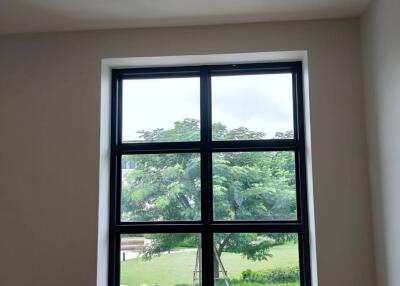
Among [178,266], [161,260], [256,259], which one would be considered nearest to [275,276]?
[256,259]

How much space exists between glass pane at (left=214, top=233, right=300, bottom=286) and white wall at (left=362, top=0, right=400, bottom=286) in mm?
596

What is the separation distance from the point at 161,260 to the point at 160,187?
53cm

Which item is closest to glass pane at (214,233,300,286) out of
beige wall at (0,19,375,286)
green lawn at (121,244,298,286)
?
green lawn at (121,244,298,286)

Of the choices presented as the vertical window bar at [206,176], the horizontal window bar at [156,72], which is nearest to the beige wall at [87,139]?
the horizontal window bar at [156,72]

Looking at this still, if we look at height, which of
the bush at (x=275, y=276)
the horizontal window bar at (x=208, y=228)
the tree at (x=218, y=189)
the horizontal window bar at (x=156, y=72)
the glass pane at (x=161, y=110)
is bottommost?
the bush at (x=275, y=276)

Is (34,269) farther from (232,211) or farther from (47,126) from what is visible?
(232,211)

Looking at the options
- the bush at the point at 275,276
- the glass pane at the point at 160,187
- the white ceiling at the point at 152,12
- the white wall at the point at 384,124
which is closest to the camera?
the white wall at the point at 384,124

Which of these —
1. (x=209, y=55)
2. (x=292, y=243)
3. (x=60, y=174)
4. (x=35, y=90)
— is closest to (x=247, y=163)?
(x=292, y=243)

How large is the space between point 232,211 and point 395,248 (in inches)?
43.0

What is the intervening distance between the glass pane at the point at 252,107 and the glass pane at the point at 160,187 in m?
0.35

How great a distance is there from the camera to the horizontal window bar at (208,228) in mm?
2705

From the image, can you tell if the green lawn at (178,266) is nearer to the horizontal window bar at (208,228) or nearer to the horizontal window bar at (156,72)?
the horizontal window bar at (208,228)

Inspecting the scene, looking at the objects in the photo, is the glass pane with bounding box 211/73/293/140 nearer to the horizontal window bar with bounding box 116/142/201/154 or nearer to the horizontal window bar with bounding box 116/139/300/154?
the horizontal window bar with bounding box 116/139/300/154

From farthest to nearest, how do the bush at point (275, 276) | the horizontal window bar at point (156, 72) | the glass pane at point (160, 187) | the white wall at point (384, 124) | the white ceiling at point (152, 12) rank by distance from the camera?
the horizontal window bar at point (156, 72) < the glass pane at point (160, 187) < the bush at point (275, 276) < the white ceiling at point (152, 12) < the white wall at point (384, 124)
